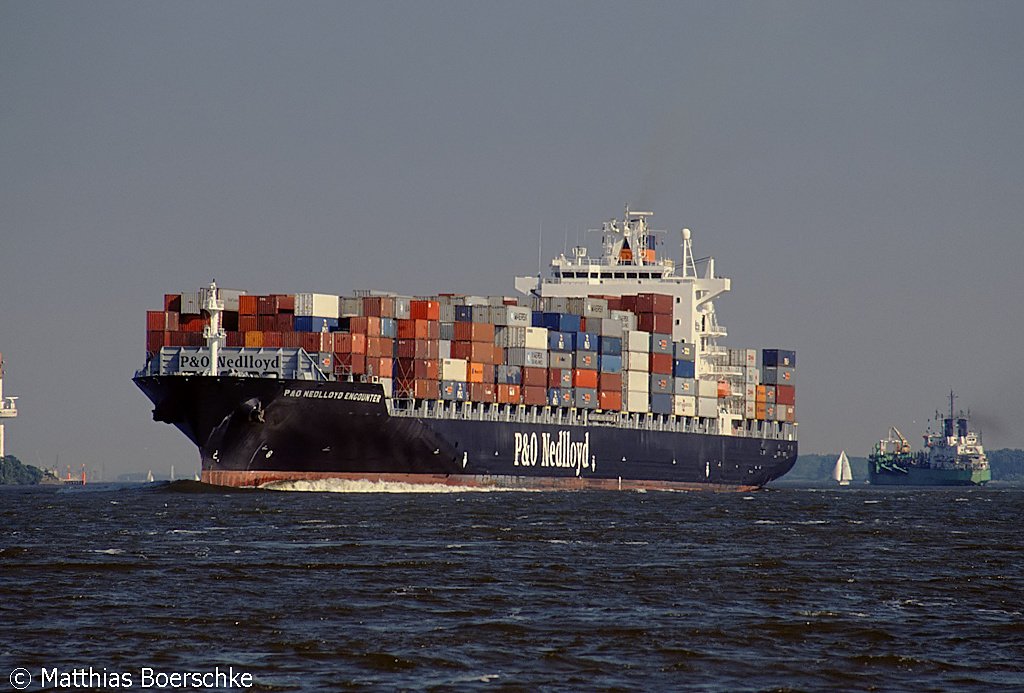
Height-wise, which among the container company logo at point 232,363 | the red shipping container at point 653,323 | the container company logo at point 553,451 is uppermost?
the red shipping container at point 653,323

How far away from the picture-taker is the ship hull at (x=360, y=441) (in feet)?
226

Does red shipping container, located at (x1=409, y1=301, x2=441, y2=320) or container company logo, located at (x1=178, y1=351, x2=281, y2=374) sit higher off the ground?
red shipping container, located at (x1=409, y1=301, x2=441, y2=320)

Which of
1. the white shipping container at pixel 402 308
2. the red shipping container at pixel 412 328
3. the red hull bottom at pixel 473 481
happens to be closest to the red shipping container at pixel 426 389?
the red shipping container at pixel 412 328

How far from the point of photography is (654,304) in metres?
92.4

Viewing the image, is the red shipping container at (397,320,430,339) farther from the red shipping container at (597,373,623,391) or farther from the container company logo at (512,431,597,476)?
the red shipping container at (597,373,623,391)

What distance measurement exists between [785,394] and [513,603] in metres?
79.2

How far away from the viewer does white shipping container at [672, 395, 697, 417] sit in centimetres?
9425

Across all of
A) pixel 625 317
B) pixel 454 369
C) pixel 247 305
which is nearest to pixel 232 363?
pixel 247 305

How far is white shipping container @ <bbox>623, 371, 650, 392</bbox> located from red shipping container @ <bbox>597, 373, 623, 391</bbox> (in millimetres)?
1881

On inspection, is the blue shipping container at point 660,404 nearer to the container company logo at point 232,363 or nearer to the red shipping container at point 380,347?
the red shipping container at point 380,347

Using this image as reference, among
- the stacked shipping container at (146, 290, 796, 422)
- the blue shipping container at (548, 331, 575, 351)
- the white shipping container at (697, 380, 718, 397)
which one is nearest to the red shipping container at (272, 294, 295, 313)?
the stacked shipping container at (146, 290, 796, 422)

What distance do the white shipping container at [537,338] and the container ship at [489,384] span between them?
13 cm

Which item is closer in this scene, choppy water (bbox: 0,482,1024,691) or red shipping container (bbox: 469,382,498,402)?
choppy water (bbox: 0,482,1024,691)

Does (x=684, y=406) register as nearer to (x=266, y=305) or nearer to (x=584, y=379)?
(x=584, y=379)
